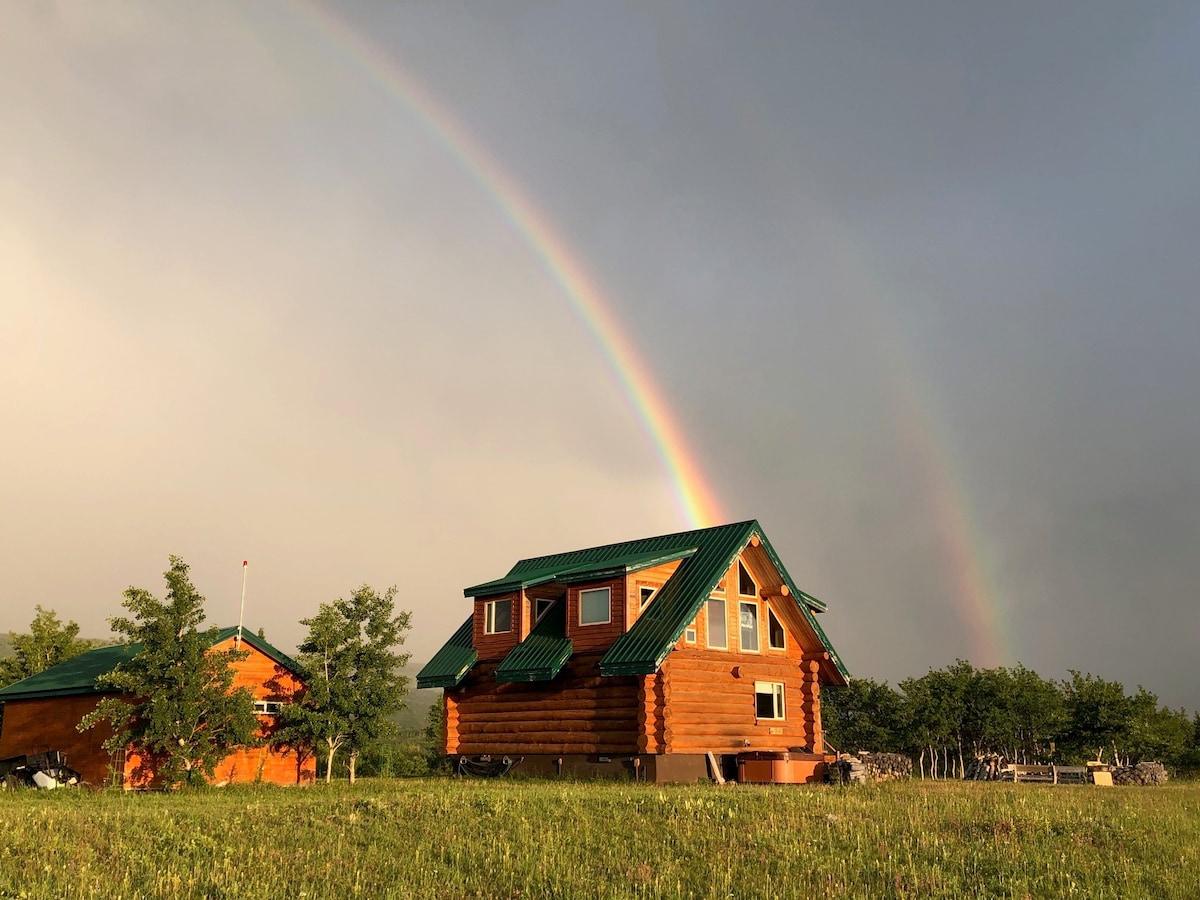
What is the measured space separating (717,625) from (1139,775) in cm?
2010

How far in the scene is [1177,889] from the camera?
15.9 m

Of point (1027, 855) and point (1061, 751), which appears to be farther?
point (1061, 751)

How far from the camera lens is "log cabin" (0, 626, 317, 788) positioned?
115ft

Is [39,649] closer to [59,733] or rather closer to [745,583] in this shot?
[59,733]

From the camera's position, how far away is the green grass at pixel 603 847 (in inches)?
623

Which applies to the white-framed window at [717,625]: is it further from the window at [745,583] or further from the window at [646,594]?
the window at [646,594]

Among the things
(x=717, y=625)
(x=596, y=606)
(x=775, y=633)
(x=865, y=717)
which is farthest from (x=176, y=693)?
(x=865, y=717)

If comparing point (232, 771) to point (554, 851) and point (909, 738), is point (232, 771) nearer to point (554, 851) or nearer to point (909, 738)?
point (554, 851)

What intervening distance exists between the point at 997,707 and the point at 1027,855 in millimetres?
45775

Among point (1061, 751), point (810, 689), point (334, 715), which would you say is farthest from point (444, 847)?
point (1061, 751)

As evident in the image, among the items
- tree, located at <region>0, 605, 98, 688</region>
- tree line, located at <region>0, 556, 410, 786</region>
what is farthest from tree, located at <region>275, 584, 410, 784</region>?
tree, located at <region>0, 605, 98, 688</region>

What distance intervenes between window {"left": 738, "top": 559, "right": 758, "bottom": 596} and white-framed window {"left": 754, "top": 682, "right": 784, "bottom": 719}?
3538mm

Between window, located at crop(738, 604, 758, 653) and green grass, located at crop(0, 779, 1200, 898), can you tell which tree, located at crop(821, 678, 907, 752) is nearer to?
window, located at crop(738, 604, 758, 653)

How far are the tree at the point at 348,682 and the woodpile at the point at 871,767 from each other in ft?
53.3
